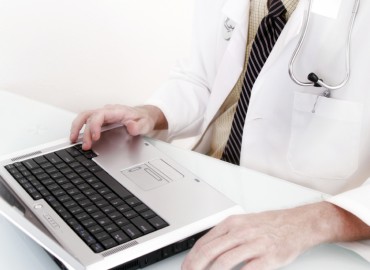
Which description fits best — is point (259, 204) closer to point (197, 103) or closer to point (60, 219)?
point (60, 219)

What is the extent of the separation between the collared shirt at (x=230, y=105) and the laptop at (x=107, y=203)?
0.35 m

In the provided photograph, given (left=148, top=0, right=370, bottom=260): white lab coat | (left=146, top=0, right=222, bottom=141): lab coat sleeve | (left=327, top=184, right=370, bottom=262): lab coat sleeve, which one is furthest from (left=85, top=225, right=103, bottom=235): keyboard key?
(left=146, top=0, right=222, bottom=141): lab coat sleeve

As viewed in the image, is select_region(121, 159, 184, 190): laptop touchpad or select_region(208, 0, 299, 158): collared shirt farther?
select_region(208, 0, 299, 158): collared shirt

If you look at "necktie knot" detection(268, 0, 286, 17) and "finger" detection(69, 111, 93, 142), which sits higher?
"necktie knot" detection(268, 0, 286, 17)

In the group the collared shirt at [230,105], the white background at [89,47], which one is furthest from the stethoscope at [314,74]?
the white background at [89,47]

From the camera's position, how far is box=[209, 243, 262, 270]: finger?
64 cm

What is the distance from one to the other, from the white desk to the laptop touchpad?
0.08 m

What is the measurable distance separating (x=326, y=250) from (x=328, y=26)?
48cm

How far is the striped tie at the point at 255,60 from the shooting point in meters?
1.11

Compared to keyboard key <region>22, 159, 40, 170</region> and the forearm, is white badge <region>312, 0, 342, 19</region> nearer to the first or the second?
the forearm

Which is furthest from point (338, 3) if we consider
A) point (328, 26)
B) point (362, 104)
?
point (362, 104)

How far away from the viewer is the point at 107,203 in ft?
2.52

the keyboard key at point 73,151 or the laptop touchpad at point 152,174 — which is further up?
the laptop touchpad at point 152,174

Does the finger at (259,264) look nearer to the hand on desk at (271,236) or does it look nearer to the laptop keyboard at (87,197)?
the hand on desk at (271,236)
